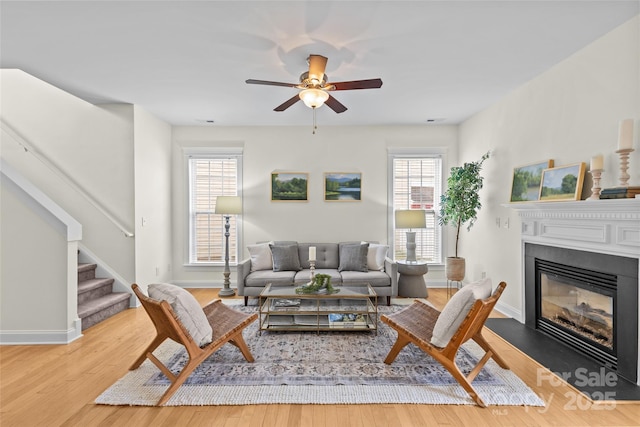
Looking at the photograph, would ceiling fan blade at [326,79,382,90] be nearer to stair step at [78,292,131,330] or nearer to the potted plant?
the potted plant

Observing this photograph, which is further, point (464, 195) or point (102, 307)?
point (464, 195)

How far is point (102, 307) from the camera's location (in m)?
3.98

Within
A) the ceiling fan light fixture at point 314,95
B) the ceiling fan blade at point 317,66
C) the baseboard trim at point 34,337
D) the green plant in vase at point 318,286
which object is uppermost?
the ceiling fan blade at point 317,66

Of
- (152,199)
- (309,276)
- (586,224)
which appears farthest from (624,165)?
(152,199)

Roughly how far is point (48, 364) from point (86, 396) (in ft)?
2.77

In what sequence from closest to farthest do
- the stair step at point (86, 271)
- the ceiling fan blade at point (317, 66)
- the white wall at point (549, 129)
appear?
1. the white wall at point (549, 129)
2. the ceiling fan blade at point (317, 66)
3. the stair step at point (86, 271)

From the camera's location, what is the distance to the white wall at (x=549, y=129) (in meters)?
2.66

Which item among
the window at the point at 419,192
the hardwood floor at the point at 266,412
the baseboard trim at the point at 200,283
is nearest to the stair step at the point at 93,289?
the baseboard trim at the point at 200,283

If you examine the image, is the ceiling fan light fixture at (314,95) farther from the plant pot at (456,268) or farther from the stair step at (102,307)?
the stair step at (102,307)

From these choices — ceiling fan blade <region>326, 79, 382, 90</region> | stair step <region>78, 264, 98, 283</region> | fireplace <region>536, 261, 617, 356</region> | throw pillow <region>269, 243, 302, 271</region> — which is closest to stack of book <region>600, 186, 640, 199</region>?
fireplace <region>536, 261, 617, 356</region>

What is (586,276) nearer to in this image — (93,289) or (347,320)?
(347,320)

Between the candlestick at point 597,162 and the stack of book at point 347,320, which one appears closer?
the candlestick at point 597,162

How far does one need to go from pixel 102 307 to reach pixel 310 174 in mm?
3522

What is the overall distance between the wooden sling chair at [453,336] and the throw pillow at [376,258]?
1.83 metres
